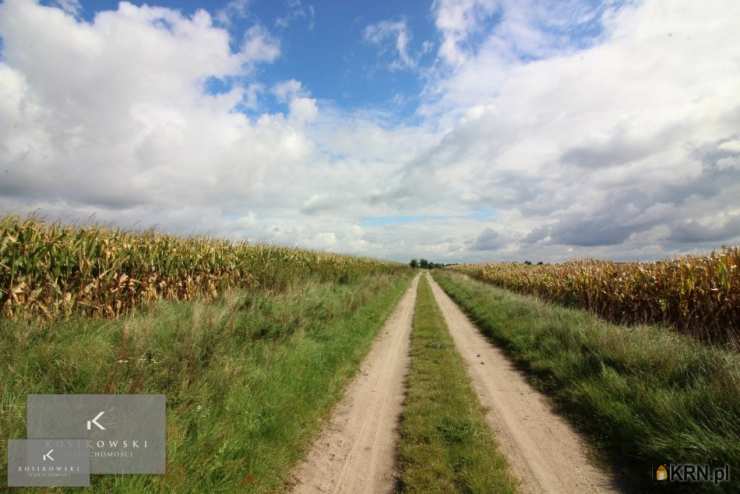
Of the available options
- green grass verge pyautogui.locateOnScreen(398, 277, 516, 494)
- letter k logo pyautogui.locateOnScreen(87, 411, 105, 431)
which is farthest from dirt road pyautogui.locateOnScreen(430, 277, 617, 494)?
letter k logo pyautogui.locateOnScreen(87, 411, 105, 431)

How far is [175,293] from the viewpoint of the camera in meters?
11.1

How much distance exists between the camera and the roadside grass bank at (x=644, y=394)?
393 cm

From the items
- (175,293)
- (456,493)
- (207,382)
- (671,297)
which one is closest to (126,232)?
(175,293)

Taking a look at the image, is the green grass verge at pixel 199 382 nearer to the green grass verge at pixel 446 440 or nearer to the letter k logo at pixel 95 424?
the letter k logo at pixel 95 424

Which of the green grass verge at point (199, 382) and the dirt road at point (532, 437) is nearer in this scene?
the green grass verge at point (199, 382)

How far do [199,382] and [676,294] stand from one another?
1214 cm

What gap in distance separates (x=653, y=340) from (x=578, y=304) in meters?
9.28

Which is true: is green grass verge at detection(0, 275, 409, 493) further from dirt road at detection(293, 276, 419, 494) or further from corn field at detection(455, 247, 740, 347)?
corn field at detection(455, 247, 740, 347)

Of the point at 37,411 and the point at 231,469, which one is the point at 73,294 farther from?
the point at 231,469

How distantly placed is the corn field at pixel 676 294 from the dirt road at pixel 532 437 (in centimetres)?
411

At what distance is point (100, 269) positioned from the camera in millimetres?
8398

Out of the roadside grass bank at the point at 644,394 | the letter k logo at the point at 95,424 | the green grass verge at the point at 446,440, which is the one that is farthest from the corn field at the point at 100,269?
the roadside grass bank at the point at 644,394

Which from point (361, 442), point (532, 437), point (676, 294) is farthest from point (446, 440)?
point (676, 294)

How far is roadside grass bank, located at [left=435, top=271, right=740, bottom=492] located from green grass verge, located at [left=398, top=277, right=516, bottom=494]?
150 centimetres
